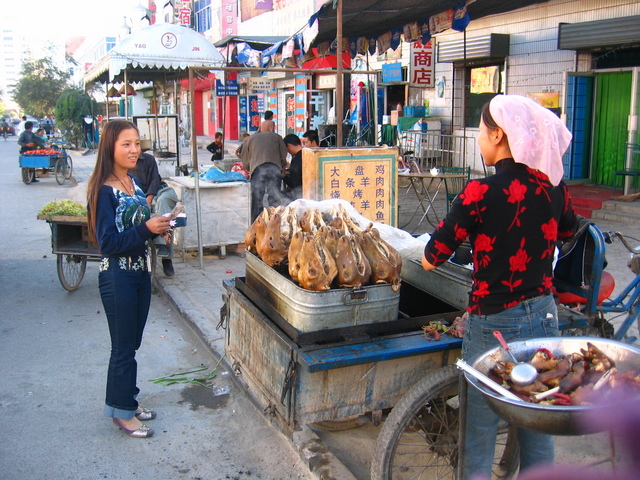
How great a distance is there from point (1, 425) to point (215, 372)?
4.96 ft

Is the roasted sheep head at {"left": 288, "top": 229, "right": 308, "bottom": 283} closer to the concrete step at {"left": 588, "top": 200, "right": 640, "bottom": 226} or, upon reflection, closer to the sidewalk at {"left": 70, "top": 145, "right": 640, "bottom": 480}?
the sidewalk at {"left": 70, "top": 145, "right": 640, "bottom": 480}

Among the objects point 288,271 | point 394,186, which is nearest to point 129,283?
point 288,271

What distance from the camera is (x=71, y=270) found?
700cm

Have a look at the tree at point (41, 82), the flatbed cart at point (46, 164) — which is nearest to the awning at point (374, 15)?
the flatbed cart at point (46, 164)

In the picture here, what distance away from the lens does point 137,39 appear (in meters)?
11.8

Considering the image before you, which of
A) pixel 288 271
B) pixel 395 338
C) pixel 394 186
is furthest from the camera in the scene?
pixel 394 186

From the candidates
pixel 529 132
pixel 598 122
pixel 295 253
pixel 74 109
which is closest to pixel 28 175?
pixel 74 109

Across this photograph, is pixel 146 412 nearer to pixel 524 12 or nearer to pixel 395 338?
pixel 395 338

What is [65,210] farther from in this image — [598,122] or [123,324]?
[598,122]

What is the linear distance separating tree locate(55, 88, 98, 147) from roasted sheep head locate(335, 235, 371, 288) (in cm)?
3038

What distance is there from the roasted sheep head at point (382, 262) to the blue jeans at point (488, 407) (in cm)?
59

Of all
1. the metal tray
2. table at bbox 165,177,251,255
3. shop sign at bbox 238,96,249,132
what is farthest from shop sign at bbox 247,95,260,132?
the metal tray

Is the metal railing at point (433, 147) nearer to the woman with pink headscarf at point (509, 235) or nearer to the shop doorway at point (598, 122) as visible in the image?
the shop doorway at point (598, 122)

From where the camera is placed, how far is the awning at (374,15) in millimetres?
7153
